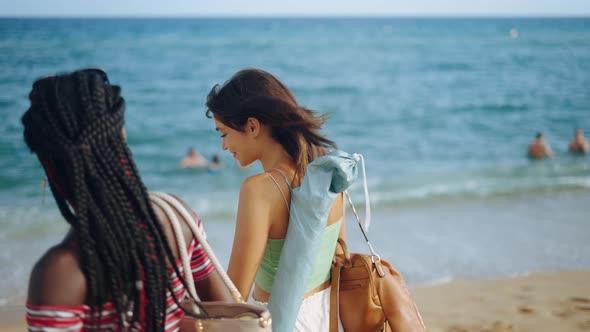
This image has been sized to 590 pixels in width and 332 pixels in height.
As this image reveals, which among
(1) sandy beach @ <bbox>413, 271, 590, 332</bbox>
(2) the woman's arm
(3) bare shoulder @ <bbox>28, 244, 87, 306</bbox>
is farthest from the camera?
(1) sandy beach @ <bbox>413, 271, 590, 332</bbox>

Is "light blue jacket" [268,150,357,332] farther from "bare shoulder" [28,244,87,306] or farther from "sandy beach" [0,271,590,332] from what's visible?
"sandy beach" [0,271,590,332]

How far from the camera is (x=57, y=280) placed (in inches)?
52.9

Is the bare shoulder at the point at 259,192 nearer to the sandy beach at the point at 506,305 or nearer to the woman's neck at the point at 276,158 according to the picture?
the woman's neck at the point at 276,158

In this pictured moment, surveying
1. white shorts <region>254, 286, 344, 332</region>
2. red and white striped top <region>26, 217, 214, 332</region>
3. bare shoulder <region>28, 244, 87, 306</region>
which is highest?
bare shoulder <region>28, 244, 87, 306</region>

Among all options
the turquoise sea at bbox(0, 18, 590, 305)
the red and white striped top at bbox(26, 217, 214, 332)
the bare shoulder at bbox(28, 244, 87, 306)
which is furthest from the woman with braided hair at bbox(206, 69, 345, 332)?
the bare shoulder at bbox(28, 244, 87, 306)

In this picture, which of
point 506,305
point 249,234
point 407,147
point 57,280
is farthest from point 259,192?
point 407,147

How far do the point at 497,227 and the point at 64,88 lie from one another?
6528mm

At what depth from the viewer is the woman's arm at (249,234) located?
1985 millimetres

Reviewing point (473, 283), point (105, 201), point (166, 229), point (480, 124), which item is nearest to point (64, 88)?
point (105, 201)

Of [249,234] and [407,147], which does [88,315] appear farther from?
[407,147]

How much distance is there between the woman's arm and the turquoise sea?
22.8 inches

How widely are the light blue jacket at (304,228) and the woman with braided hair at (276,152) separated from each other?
0.02 m

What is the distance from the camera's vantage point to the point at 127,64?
25.5 metres

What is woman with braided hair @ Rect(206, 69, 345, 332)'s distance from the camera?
2074 millimetres
